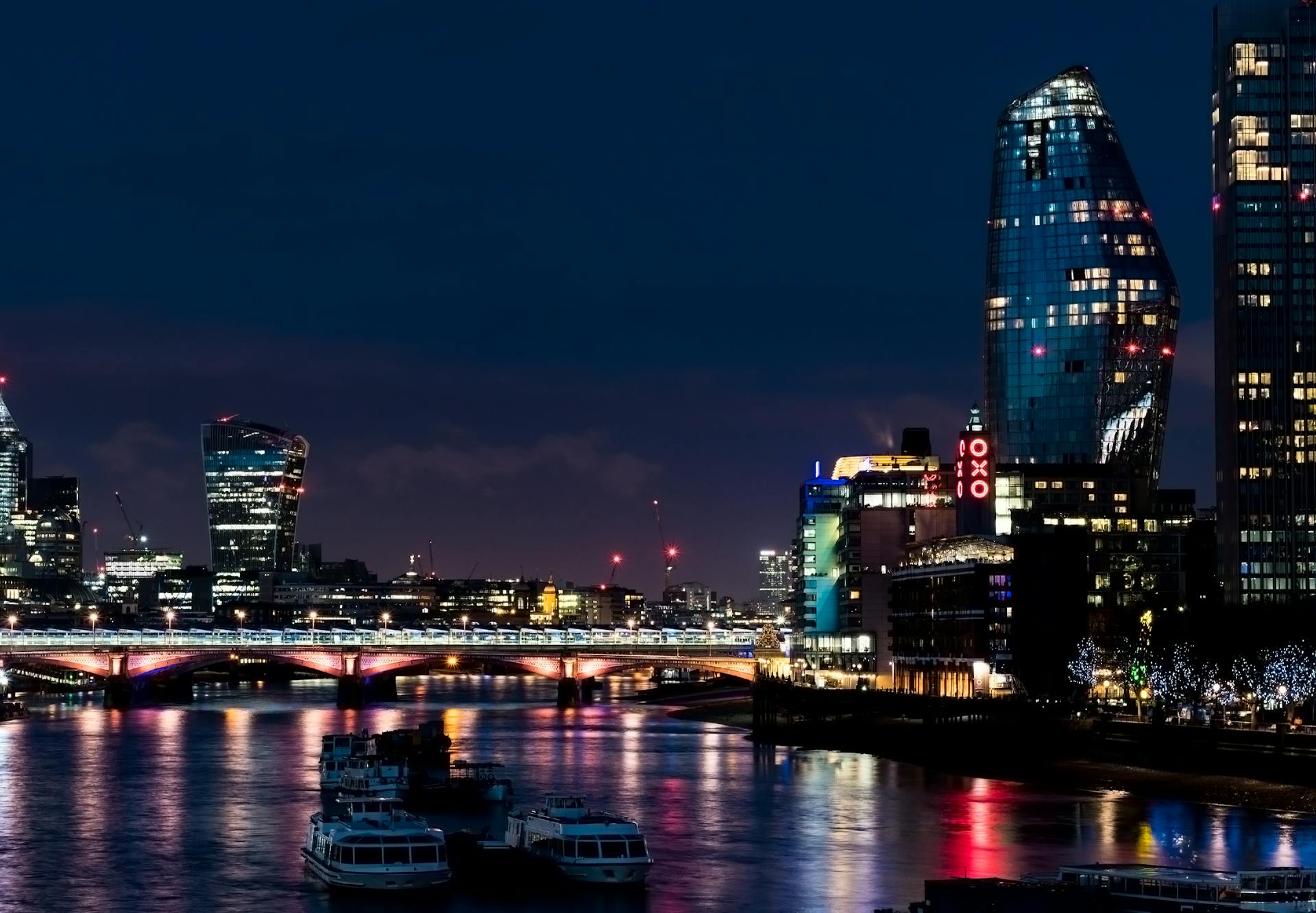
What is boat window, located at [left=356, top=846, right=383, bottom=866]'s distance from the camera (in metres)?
82.1

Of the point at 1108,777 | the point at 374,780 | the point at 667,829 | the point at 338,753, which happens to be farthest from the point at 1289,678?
the point at 374,780

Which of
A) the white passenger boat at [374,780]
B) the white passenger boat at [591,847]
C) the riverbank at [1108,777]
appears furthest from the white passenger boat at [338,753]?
the riverbank at [1108,777]

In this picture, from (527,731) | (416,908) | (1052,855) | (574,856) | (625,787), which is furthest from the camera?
(527,731)

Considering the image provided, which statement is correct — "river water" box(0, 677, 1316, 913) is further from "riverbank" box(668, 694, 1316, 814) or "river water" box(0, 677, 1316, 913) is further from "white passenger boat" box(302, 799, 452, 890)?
"riverbank" box(668, 694, 1316, 814)

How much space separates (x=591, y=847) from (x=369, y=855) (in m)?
8.01

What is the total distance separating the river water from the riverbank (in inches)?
89.1

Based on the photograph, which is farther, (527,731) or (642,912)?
(527,731)

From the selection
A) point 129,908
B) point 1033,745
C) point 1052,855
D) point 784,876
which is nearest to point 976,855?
point 1052,855

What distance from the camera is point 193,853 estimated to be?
3804 inches

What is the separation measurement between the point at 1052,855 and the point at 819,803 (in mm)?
27414

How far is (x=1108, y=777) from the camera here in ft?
432

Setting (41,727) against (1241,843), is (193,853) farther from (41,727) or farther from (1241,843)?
(41,727)

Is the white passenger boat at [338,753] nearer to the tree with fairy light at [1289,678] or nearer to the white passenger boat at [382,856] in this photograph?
the white passenger boat at [382,856]

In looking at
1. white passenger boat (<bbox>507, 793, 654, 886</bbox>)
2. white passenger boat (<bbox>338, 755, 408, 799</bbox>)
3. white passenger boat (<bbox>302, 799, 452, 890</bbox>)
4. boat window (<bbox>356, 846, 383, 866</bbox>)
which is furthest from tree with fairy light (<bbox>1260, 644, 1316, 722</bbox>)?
boat window (<bbox>356, 846, 383, 866</bbox>)
